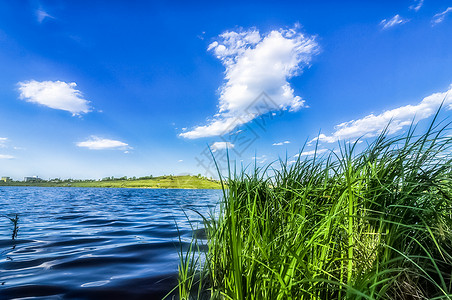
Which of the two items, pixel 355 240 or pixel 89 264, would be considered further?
pixel 89 264

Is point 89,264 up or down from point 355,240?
down

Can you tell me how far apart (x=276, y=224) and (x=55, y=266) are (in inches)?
167

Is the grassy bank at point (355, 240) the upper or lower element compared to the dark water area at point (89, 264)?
upper

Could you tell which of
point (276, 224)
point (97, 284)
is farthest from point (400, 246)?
point (97, 284)

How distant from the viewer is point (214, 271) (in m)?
2.22

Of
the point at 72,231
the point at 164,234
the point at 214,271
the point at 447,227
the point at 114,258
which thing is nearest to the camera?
the point at 447,227

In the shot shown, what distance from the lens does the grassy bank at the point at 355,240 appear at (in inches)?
63.2

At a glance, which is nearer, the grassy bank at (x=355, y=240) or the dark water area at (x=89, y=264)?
the grassy bank at (x=355, y=240)

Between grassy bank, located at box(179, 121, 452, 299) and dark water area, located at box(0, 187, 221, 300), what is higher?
grassy bank, located at box(179, 121, 452, 299)

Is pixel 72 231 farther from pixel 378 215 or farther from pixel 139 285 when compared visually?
pixel 378 215

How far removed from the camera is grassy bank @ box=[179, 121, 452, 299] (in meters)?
1.61

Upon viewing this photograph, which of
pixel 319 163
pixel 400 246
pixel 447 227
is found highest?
pixel 319 163

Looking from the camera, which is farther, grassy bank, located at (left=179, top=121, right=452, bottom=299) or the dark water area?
the dark water area

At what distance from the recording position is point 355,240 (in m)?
2.00
